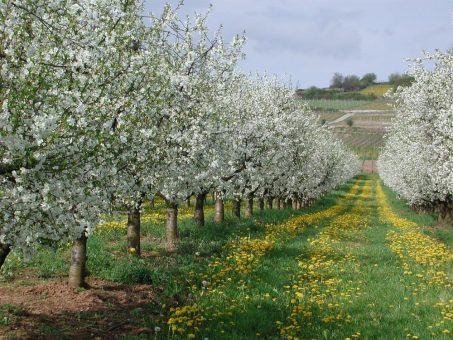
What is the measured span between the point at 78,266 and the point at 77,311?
70.3 inches

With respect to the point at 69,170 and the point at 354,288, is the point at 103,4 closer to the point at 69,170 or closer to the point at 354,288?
the point at 69,170

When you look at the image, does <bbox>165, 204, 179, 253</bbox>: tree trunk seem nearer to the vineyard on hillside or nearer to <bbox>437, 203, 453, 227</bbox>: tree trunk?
the vineyard on hillside

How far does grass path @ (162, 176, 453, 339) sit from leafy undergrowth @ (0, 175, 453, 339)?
34mm

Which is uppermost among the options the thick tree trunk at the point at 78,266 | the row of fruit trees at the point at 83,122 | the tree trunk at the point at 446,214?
the row of fruit trees at the point at 83,122

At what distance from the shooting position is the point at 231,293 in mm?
12367

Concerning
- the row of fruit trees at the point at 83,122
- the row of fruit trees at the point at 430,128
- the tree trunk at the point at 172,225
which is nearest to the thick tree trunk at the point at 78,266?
the row of fruit trees at the point at 83,122

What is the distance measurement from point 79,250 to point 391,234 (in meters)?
19.3

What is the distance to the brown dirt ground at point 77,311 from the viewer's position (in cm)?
973

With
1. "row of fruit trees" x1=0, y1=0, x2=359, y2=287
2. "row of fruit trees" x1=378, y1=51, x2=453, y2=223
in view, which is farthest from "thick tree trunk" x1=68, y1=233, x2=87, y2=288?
"row of fruit trees" x1=378, y1=51, x2=453, y2=223

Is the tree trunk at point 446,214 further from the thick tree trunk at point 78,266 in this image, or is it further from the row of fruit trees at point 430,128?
the thick tree trunk at point 78,266

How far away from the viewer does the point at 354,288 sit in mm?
13219

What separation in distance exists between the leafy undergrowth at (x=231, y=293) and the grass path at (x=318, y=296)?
0.11 feet

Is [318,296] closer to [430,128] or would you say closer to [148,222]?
[148,222]

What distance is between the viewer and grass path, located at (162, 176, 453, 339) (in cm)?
989
